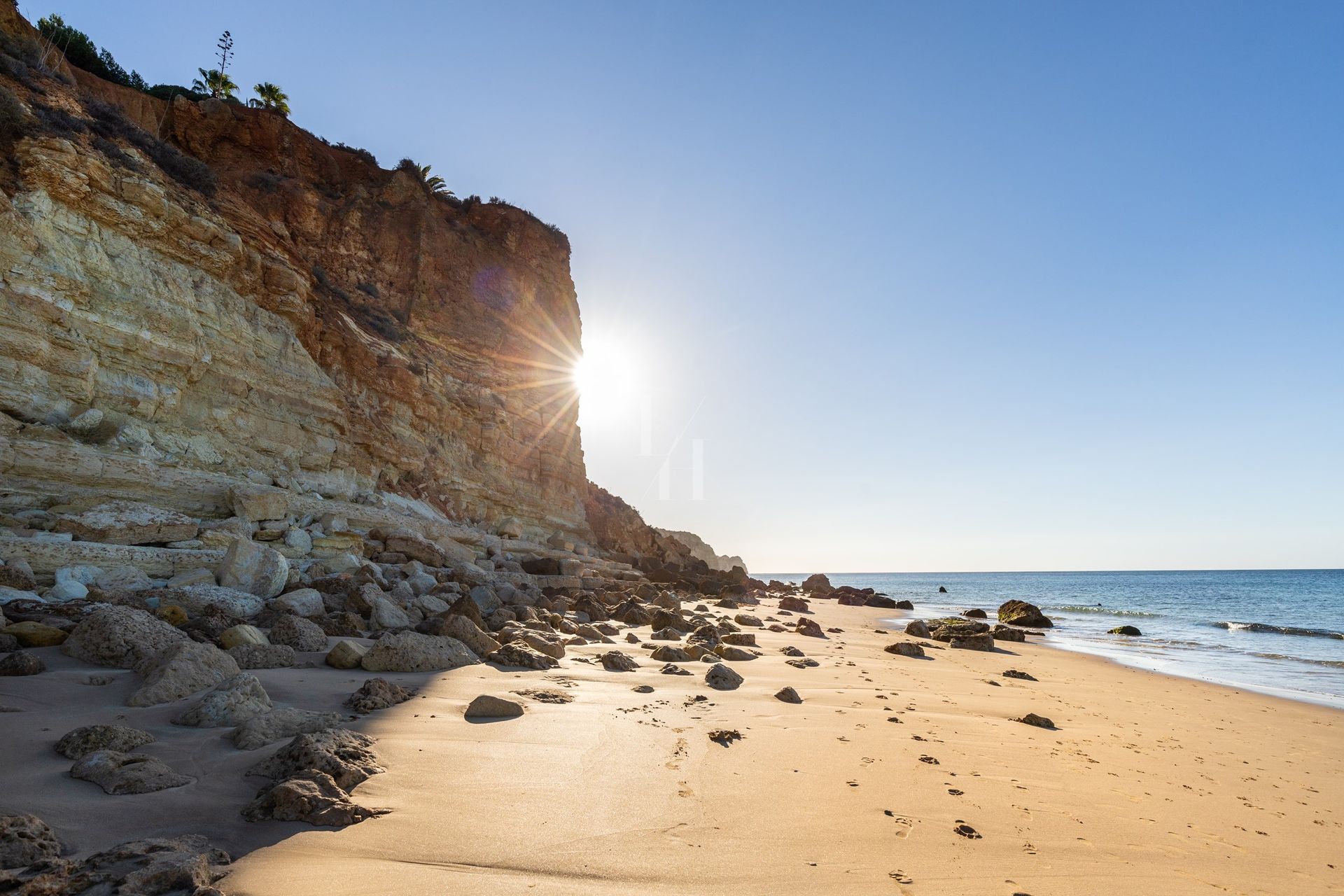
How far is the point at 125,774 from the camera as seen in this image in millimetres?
2596

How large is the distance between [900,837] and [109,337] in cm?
1280

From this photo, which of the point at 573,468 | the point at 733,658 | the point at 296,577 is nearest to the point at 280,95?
the point at 573,468

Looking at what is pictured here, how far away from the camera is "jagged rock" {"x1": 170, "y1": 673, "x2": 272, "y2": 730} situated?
11.1 ft

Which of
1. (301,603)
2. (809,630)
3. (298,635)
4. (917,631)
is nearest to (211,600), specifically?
(301,603)

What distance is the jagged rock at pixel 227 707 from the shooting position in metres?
3.39

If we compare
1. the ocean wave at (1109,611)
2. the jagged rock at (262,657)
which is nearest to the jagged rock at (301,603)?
the jagged rock at (262,657)

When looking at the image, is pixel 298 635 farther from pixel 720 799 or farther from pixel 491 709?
pixel 720 799

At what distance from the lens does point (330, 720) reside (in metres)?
3.57

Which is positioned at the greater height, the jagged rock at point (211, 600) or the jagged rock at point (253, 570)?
the jagged rock at point (253, 570)

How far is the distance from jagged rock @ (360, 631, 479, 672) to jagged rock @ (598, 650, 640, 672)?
4.70 ft

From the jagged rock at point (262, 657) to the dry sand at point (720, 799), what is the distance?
1.06 feet

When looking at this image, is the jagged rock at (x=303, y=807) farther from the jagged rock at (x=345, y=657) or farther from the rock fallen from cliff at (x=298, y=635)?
the rock fallen from cliff at (x=298, y=635)

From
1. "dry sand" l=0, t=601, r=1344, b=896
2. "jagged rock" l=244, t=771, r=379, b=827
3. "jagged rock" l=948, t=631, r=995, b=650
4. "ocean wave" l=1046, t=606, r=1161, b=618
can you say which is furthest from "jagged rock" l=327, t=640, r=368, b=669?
"ocean wave" l=1046, t=606, r=1161, b=618

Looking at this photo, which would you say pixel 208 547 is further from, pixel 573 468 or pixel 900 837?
pixel 573 468
